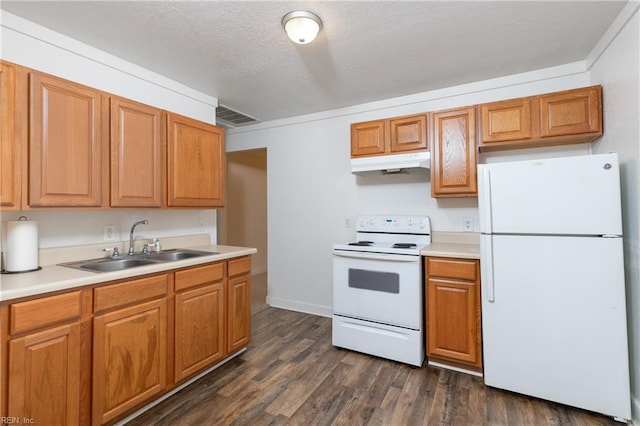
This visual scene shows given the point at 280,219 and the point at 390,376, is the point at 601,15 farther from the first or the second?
the point at 280,219

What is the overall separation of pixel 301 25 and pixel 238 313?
2.18 meters

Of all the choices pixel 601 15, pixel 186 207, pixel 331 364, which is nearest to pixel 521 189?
pixel 601 15

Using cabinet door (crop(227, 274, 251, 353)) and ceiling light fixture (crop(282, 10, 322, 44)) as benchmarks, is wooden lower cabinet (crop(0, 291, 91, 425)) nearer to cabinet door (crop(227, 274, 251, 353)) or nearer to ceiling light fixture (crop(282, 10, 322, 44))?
cabinet door (crop(227, 274, 251, 353))

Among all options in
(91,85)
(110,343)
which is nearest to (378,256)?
(110,343)

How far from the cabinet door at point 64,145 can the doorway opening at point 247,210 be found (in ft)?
9.27

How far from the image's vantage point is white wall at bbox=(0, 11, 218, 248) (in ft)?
6.06

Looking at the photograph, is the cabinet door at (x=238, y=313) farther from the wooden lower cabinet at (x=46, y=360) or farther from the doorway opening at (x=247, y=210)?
the doorway opening at (x=247, y=210)

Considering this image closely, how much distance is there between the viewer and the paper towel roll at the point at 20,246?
1614mm

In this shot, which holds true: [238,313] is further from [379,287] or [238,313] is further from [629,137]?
[629,137]

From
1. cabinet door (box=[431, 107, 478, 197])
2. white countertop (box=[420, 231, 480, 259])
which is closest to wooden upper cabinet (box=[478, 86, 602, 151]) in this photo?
cabinet door (box=[431, 107, 478, 197])

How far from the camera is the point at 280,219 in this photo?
3881 mm

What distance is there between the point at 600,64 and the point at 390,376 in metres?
2.80

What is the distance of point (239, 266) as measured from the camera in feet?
8.22

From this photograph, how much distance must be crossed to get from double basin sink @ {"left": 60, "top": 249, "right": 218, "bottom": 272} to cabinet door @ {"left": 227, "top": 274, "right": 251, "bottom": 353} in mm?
393
